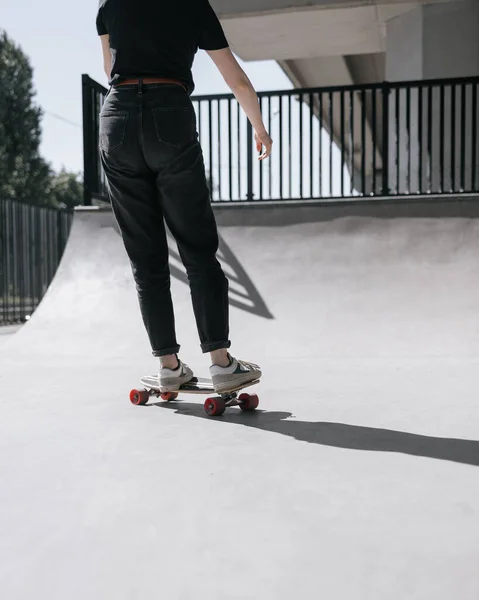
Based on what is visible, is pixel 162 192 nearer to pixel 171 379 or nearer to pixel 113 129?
pixel 113 129

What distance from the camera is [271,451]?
1.95 meters

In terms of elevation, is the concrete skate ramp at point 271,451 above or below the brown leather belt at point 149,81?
below

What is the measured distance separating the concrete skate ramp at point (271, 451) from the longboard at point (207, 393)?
0.20 feet

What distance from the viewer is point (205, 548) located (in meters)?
1.25

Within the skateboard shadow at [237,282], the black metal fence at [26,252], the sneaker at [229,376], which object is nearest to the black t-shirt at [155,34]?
the sneaker at [229,376]

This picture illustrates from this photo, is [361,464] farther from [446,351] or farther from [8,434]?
[446,351]

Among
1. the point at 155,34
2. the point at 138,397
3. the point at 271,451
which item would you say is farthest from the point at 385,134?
the point at 271,451

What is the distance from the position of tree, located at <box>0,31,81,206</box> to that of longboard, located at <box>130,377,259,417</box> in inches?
1389

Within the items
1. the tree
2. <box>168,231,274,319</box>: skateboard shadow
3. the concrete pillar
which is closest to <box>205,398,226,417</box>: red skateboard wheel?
<box>168,231,274,319</box>: skateboard shadow

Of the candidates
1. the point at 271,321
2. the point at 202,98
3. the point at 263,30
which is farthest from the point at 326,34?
the point at 271,321

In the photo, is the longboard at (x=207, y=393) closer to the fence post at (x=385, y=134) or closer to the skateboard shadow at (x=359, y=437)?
the skateboard shadow at (x=359, y=437)

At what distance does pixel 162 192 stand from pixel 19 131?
37.6m

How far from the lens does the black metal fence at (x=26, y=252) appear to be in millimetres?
10281

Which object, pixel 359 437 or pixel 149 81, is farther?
pixel 149 81
